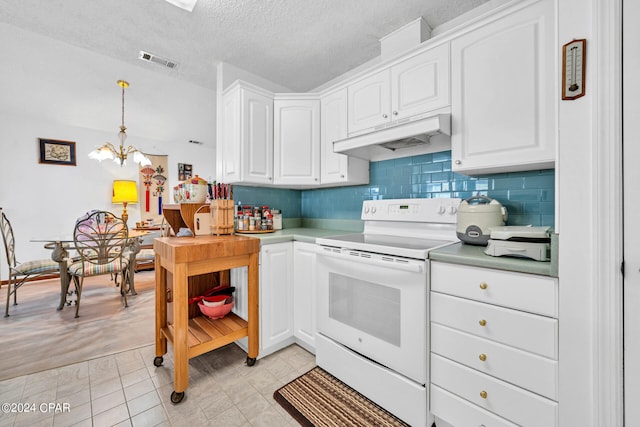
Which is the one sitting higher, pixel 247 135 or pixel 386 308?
pixel 247 135

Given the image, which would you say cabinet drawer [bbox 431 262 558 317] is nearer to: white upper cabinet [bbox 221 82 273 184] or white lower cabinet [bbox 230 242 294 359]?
white lower cabinet [bbox 230 242 294 359]

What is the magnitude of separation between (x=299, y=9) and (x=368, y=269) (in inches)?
73.9

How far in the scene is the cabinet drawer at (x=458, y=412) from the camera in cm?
109

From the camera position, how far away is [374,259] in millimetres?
1413

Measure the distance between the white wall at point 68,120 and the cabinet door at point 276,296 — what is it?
2774 mm

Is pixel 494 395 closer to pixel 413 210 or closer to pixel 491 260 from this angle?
pixel 491 260

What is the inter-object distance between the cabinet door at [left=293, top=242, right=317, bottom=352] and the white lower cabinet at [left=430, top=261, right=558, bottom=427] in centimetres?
88

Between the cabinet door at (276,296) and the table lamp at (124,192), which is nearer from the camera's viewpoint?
the cabinet door at (276,296)

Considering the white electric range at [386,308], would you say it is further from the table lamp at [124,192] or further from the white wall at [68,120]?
the table lamp at [124,192]

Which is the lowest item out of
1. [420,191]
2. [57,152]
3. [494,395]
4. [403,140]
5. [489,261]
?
[494,395]

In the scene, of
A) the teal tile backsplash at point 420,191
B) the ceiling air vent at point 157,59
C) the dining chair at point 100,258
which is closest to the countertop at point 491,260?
the teal tile backsplash at point 420,191

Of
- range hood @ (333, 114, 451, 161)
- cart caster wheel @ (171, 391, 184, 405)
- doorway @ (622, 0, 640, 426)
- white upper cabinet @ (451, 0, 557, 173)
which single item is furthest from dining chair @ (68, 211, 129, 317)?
doorway @ (622, 0, 640, 426)

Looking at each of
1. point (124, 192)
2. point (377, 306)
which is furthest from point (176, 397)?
point (124, 192)

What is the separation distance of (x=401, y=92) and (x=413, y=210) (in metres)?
0.83
